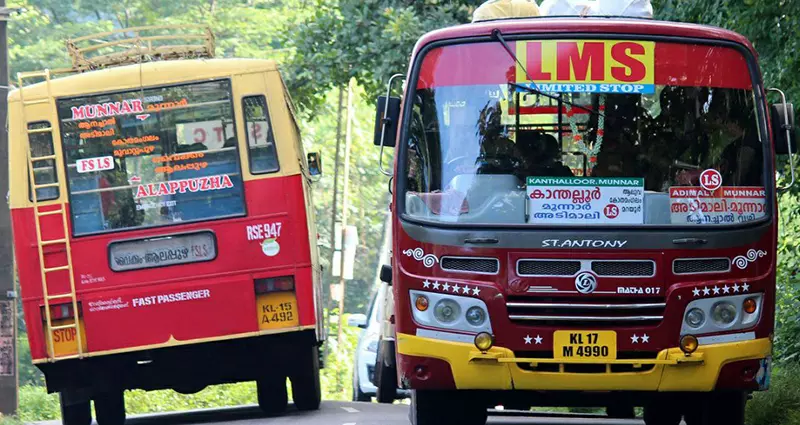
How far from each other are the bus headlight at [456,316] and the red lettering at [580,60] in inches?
57.4

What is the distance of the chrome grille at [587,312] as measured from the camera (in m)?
9.35

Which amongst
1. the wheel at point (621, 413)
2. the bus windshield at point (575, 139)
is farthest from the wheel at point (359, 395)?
the bus windshield at point (575, 139)

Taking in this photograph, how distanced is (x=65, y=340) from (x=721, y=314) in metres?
5.91

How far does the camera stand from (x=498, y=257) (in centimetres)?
938

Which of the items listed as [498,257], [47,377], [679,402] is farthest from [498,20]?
[47,377]

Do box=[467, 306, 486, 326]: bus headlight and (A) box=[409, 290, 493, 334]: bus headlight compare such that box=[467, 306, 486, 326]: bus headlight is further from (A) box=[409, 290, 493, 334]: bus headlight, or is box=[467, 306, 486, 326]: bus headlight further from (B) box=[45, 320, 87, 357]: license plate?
(B) box=[45, 320, 87, 357]: license plate

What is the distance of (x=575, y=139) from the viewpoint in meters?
9.65

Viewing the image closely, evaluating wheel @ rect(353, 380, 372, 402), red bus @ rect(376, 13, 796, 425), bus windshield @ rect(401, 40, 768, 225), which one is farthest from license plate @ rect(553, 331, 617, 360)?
wheel @ rect(353, 380, 372, 402)

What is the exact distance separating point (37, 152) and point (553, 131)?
525 cm

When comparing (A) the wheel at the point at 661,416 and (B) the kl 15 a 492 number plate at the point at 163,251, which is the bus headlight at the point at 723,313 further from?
(B) the kl 15 a 492 number plate at the point at 163,251

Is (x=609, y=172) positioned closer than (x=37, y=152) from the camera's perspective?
Yes

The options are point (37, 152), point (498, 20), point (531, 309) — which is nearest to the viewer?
point (531, 309)

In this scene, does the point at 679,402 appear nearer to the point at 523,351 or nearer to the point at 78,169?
the point at 523,351

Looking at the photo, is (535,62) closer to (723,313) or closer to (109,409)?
(723,313)
